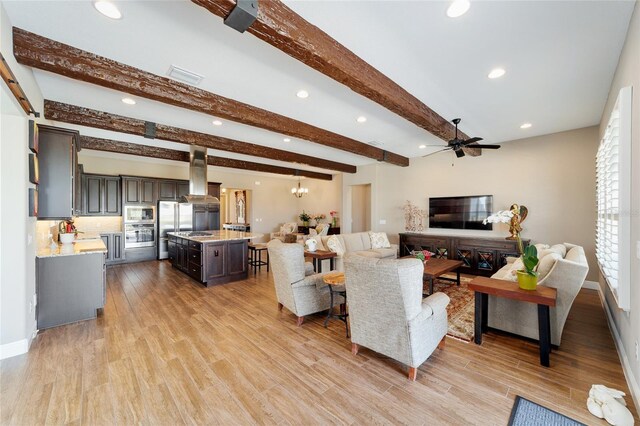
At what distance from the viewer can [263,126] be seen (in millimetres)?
3859

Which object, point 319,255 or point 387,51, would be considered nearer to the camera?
point 387,51

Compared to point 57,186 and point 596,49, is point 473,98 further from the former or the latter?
point 57,186

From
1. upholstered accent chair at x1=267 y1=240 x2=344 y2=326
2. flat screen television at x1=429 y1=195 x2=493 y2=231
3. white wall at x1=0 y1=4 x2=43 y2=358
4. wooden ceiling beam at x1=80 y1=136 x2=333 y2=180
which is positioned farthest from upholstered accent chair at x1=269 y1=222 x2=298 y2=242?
white wall at x1=0 y1=4 x2=43 y2=358

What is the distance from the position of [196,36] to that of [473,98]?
3344mm

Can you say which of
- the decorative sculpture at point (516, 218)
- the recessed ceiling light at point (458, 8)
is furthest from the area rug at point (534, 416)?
the decorative sculpture at point (516, 218)

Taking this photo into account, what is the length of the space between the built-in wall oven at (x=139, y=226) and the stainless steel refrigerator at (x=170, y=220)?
184mm

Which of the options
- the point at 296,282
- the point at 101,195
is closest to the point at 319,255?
the point at 296,282

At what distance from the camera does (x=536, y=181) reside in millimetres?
5277

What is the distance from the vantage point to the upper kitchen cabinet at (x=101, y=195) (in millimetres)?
6367

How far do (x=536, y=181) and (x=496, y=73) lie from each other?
11.8 feet

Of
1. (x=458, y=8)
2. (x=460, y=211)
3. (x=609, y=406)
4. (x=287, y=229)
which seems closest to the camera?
(x=609, y=406)

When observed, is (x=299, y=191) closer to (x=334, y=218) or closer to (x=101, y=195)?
(x=334, y=218)

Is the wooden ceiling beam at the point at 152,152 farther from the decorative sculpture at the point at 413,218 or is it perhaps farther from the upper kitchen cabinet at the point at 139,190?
the decorative sculpture at the point at 413,218

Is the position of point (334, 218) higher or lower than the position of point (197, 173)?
lower
